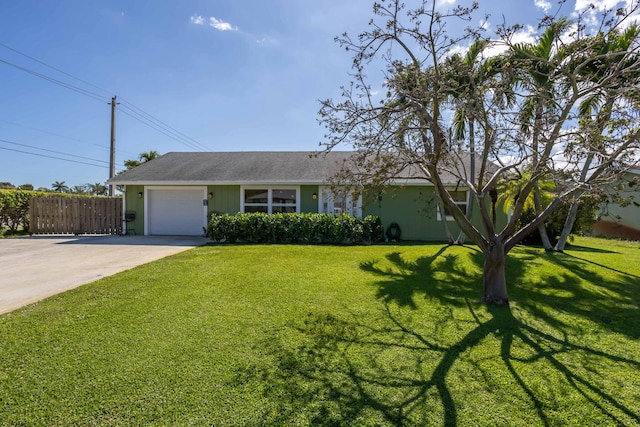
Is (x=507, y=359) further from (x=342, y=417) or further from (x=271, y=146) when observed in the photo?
(x=271, y=146)

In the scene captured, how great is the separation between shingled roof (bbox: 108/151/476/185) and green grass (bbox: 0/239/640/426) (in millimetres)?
7122

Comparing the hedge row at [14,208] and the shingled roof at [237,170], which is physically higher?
the shingled roof at [237,170]

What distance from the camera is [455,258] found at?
25.2 feet

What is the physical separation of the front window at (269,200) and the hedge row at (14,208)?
10.0m

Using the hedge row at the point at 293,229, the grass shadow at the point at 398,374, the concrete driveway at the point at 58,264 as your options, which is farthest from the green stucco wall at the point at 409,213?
the grass shadow at the point at 398,374

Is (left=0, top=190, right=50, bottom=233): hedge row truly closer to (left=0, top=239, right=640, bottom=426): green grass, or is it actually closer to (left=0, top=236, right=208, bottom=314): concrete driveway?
(left=0, top=236, right=208, bottom=314): concrete driveway

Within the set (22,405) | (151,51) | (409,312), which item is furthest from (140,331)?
(151,51)

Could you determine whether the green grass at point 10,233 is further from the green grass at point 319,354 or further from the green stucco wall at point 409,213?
the green stucco wall at point 409,213

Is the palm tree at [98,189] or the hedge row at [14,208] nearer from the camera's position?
the hedge row at [14,208]

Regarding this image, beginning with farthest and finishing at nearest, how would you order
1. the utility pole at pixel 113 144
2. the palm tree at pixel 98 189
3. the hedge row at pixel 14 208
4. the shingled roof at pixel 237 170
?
the palm tree at pixel 98 189, the utility pole at pixel 113 144, the hedge row at pixel 14 208, the shingled roof at pixel 237 170

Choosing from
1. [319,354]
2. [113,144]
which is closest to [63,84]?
[113,144]

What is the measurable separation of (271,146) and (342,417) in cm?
1708

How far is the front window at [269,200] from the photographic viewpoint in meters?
12.7

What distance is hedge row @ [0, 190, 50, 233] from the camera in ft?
42.0
